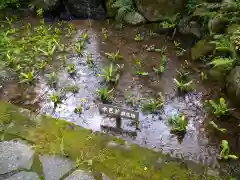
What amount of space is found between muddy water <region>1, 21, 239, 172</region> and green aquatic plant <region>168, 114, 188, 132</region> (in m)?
0.13

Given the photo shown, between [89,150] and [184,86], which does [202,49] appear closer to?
[184,86]

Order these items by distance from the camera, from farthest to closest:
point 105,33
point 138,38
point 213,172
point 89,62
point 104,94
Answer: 1. point 105,33
2. point 138,38
3. point 89,62
4. point 104,94
5. point 213,172

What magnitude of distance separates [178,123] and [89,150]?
6.92 ft

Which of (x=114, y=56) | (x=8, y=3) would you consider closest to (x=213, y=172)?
(x=114, y=56)

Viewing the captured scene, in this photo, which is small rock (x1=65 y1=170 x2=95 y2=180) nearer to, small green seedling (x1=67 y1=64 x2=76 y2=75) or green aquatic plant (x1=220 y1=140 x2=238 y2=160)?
green aquatic plant (x1=220 y1=140 x2=238 y2=160)

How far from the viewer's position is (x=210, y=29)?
883 cm

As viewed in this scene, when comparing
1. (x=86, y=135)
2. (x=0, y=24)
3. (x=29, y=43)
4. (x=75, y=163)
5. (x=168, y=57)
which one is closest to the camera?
(x=75, y=163)

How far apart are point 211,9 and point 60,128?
5.99m

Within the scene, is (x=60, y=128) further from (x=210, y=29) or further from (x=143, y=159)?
(x=210, y=29)

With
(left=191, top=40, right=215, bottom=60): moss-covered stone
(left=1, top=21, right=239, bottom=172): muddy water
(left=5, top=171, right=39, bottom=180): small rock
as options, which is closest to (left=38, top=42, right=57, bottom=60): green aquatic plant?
(left=1, top=21, right=239, bottom=172): muddy water

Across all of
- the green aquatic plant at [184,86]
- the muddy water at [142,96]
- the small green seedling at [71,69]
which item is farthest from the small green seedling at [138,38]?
the green aquatic plant at [184,86]

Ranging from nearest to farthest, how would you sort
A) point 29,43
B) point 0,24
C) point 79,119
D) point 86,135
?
point 86,135
point 79,119
point 29,43
point 0,24

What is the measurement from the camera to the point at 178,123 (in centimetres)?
664

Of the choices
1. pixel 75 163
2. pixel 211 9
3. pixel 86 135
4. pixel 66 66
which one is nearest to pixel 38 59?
pixel 66 66
